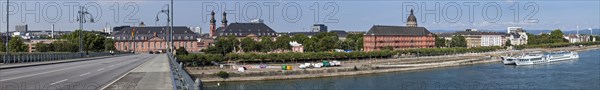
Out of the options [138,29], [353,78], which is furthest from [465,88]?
[138,29]

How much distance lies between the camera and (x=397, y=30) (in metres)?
131

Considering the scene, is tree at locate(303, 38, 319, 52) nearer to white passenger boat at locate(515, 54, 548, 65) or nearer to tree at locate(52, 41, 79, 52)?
white passenger boat at locate(515, 54, 548, 65)

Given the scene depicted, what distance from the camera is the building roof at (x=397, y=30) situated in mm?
124375

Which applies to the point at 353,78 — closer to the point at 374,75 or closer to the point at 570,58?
the point at 374,75

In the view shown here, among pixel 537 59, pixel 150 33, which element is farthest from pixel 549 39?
pixel 150 33

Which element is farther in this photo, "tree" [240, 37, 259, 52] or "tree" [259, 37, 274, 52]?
"tree" [259, 37, 274, 52]

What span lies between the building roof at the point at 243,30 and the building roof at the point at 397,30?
36372 millimetres

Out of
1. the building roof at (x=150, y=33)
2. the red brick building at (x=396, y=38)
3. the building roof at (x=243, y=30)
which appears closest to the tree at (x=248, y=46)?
the building roof at (x=150, y=33)

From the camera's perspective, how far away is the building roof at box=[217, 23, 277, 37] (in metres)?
149

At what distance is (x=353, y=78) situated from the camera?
199 ft

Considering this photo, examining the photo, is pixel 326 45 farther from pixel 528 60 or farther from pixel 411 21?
pixel 528 60

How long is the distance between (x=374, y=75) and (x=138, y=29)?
2893 inches

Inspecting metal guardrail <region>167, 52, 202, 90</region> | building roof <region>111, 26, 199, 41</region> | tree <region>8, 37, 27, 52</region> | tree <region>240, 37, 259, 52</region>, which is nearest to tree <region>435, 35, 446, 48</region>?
tree <region>240, 37, 259, 52</region>

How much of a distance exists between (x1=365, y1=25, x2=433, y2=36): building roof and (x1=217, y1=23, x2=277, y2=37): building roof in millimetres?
36372
